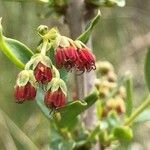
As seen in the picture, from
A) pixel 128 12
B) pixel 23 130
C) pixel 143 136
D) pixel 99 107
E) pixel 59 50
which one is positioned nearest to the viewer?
pixel 59 50

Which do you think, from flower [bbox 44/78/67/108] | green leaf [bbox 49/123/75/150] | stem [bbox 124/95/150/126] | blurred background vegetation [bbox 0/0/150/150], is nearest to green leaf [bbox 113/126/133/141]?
stem [bbox 124/95/150/126]

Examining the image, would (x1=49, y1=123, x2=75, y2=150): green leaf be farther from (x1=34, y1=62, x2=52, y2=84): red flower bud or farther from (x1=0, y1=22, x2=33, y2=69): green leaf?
(x1=34, y1=62, x2=52, y2=84): red flower bud

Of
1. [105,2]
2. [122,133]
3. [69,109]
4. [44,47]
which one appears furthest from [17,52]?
[122,133]

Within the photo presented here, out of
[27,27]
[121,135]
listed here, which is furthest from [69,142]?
[27,27]

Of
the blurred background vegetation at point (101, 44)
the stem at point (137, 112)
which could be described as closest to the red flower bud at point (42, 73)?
the stem at point (137, 112)

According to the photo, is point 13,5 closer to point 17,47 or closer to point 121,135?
point 121,135

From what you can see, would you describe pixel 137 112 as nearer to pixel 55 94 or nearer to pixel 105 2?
pixel 105 2

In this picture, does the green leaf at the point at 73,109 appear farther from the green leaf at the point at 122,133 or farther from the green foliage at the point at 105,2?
the green foliage at the point at 105,2
